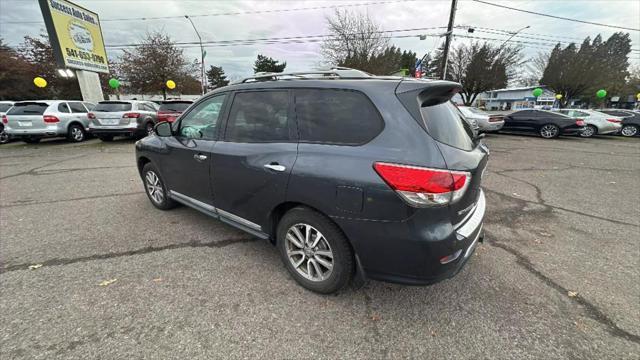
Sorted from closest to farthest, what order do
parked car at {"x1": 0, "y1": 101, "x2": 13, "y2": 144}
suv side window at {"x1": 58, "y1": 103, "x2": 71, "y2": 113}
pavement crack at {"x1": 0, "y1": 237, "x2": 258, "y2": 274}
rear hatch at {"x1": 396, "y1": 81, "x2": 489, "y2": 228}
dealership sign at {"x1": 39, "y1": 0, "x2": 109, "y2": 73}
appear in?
rear hatch at {"x1": 396, "y1": 81, "x2": 489, "y2": 228}, pavement crack at {"x1": 0, "y1": 237, "x2": 258, "y2": 274}, suv side window at {"x1": 58, "y1": 103, "x2": 71, "y2": 113}, parked car at {"x1": 0, "y1": 101, "x2": 13, "y2": 144}, dealership sign at {"x1": 39, "y1": 0, "x2": 109, "y2": 73}

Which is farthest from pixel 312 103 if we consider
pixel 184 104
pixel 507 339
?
pixel 184 104

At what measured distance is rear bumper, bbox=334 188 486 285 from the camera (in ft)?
6.00

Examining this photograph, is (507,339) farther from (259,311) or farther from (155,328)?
(155,328)

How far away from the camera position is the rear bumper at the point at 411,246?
6.00 feet

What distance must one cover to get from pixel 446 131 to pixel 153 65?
32504 millimetres

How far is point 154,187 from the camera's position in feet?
13.6

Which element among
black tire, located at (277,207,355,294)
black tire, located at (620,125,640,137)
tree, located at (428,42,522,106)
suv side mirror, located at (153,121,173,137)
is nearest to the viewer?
black tire, located at (277,207,355,294)

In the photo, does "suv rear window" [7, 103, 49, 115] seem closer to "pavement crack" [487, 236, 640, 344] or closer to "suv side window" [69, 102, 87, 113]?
"suv side window" [69, 102, 87, 113]

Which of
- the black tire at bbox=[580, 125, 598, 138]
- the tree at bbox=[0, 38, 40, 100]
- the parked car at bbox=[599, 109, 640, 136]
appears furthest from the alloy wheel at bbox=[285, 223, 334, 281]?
the tree at bbox=[0, 38, 40, 100]

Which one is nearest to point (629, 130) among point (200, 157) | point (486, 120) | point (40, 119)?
point (486, 120)

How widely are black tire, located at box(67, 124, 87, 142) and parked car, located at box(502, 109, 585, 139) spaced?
19984 mm

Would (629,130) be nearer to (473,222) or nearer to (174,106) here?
(473,222)

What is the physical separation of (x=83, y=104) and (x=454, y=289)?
14.9 metres

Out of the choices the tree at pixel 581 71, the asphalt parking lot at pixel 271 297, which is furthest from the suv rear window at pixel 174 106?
the tree at pixel 581 71
